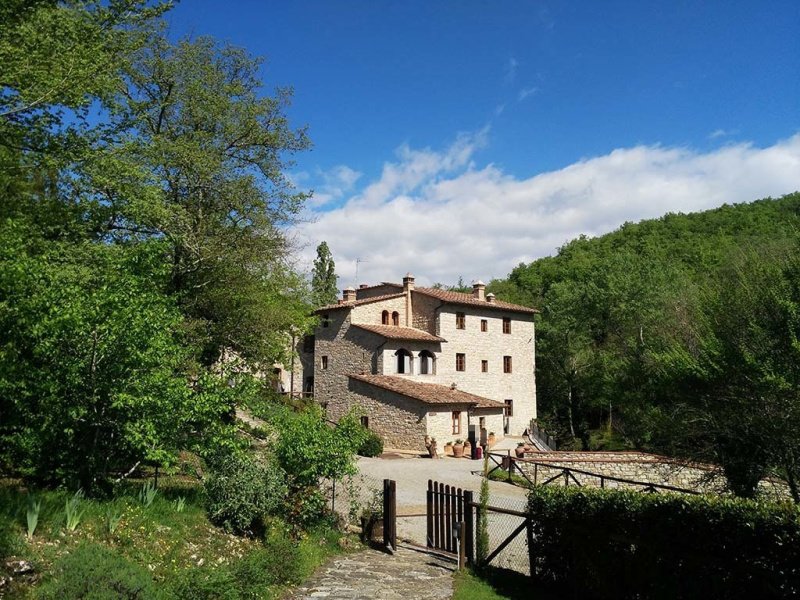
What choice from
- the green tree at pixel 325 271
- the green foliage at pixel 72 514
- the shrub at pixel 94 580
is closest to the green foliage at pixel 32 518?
the green foliage at pixel 72 514

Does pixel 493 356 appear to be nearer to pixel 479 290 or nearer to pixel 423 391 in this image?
pixel 479 290

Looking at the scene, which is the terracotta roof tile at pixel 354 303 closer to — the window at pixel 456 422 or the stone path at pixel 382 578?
the window at pixel 456 422

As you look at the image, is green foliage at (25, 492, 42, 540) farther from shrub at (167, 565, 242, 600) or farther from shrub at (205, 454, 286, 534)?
shrub at (205, 454, 286, 534)

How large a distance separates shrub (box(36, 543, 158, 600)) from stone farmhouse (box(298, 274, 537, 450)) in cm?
2281

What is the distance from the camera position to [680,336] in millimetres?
31781

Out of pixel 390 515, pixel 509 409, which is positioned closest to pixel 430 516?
pixel 390 515

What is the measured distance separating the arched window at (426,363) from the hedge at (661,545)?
25.2 m

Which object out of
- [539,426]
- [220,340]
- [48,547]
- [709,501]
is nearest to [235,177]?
[220,340]

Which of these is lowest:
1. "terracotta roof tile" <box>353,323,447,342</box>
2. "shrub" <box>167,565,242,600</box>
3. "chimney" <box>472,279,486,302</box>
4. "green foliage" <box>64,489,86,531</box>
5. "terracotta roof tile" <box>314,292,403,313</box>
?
"shrub" <box>167,565,242,600</box>

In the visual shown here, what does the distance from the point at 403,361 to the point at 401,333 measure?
1665 millimetres

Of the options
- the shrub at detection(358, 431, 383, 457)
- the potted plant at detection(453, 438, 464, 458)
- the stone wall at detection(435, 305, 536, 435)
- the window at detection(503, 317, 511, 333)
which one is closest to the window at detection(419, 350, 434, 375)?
the stone wall at detection(435, 305, 536, 435)

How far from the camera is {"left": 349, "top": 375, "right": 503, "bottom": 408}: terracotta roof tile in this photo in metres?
28.9

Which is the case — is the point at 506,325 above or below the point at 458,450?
above

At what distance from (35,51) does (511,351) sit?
33128 mm
